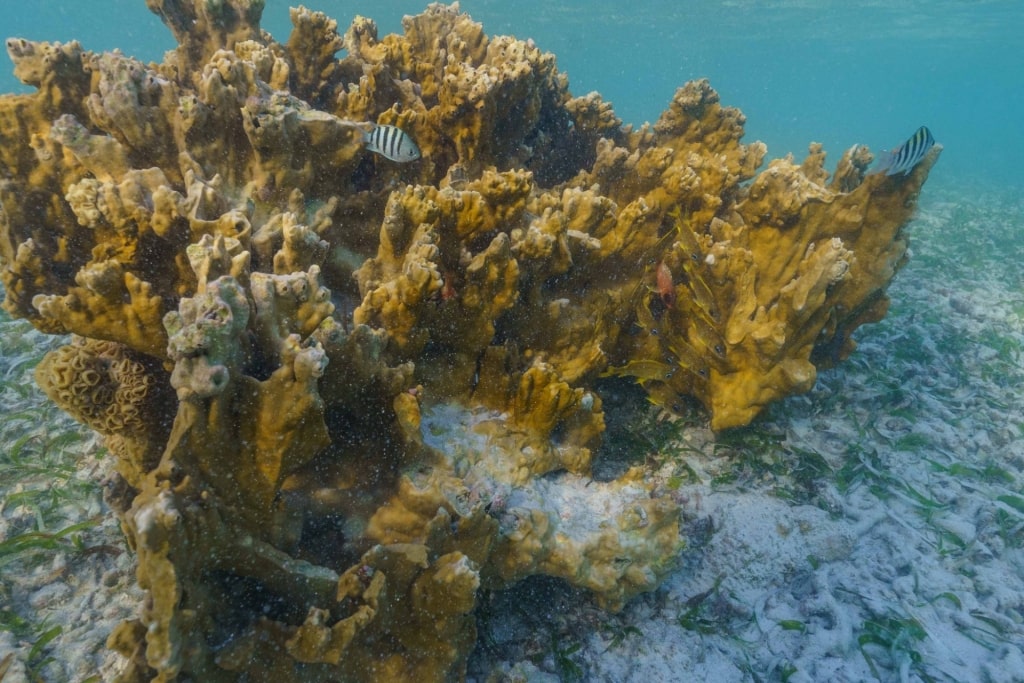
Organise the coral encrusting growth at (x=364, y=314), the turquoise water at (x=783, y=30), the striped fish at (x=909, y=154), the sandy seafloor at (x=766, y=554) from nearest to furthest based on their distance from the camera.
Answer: the coral encrusting growth at (x=364, y=314) < the sandy seafloor at (x=766, y=554) < the striped fish at (x=909, y=154) < the turquoise water at (x=783, y=30)

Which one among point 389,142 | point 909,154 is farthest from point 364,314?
point 909,154

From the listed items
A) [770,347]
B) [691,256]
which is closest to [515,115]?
[691,256]

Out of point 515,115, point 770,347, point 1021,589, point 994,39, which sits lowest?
point 1021,589

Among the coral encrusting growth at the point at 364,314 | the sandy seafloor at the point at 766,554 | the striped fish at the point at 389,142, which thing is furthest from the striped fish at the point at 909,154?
the striped fish at the point at 389,142

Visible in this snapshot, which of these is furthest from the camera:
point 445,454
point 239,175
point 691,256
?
point 691,256

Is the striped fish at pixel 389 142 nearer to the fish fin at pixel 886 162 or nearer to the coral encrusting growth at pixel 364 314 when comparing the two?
the coral encrusting growth at pixel 364 314

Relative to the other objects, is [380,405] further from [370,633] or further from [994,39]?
[994,39]
